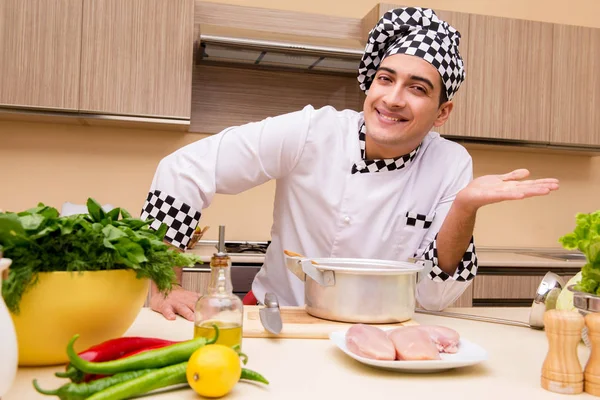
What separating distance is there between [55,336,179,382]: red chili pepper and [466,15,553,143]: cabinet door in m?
2.51

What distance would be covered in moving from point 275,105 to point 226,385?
2.47 metres

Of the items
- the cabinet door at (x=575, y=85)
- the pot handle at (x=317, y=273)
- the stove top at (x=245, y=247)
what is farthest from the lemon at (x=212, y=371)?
the cabinet door at (x=575, y=85)

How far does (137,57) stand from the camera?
2602 millimetres

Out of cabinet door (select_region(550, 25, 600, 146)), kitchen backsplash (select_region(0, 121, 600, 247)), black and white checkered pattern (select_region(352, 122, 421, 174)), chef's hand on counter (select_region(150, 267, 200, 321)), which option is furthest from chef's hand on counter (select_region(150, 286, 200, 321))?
cabinet door (select_region(550, 25, 600, 146))

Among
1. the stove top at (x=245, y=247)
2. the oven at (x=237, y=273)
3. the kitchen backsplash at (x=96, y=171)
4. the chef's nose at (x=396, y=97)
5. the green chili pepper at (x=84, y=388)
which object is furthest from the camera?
the kitchen backsplash at (x=96, y=171)

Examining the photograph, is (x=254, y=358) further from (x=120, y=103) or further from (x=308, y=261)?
(x=120, y=103)

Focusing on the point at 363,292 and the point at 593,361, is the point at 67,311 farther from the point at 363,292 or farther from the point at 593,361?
the point at 593,361

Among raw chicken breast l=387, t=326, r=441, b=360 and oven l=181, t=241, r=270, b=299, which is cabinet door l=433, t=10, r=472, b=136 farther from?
raw chicken breast l=387, t=326, r=441, b=360

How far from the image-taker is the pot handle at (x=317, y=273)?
3.50 ft

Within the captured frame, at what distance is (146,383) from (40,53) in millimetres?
2244

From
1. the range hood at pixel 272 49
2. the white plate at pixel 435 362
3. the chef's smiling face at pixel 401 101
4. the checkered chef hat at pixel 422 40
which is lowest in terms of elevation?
the white plate at pixel 435 362

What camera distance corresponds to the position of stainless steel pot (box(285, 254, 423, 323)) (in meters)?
1.05

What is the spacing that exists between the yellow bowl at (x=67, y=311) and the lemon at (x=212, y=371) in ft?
0.64

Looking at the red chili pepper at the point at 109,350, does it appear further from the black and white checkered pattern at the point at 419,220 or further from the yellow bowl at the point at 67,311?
the black and white checkered pattern at the point at 419,220
